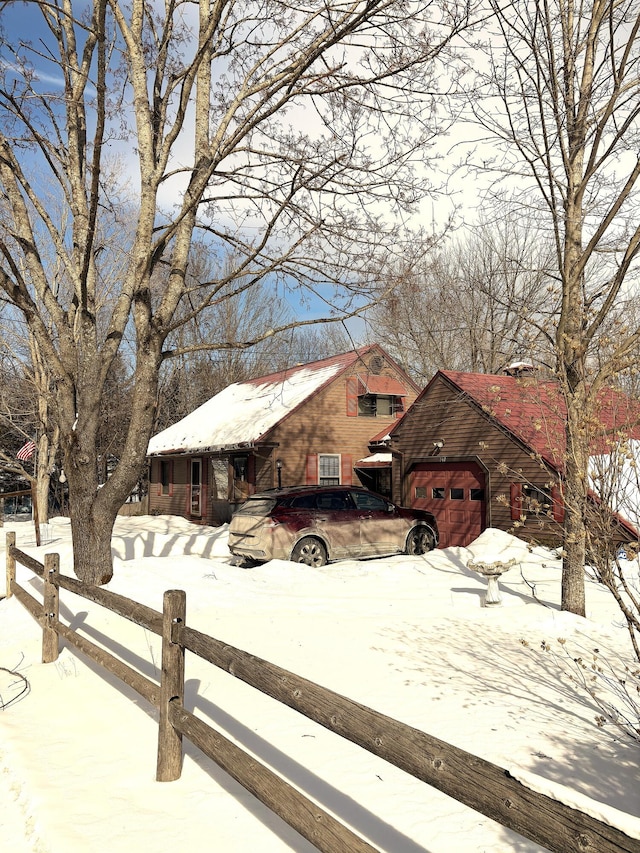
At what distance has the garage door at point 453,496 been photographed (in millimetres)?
17250

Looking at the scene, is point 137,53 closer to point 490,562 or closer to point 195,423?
point 490,562

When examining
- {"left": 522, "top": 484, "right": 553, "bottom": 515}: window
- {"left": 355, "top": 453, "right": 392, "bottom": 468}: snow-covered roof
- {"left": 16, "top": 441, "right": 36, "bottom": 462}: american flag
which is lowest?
{"left": 522, "top": 484, "right": 553, "bottom": 515}: window

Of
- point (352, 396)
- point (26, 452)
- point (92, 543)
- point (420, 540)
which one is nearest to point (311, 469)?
point (352, 396)

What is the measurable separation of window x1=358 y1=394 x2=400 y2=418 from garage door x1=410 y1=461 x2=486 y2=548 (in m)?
6.28

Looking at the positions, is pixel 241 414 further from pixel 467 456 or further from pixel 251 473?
pixel 467 456

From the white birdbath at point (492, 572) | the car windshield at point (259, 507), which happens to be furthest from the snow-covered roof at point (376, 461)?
the white birdbath at point (492, 572)

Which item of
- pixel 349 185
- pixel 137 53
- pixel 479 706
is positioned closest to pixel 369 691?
pixel 479 706

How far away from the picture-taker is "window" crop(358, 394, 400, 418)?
25797mm

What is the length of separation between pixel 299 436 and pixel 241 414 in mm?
3468

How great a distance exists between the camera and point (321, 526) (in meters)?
13.8

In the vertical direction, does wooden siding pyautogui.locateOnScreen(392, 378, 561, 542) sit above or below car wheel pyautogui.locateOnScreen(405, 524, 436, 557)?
above

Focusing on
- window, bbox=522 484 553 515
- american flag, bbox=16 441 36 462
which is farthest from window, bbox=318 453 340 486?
window, bbox=522 484 553 515

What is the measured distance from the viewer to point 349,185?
30.5 ft

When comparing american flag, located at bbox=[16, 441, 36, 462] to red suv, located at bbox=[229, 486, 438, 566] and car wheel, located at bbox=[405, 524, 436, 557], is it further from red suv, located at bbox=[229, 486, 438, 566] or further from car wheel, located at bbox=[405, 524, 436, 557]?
car wheel, located at bbox=[405, 524, 436, 557]
